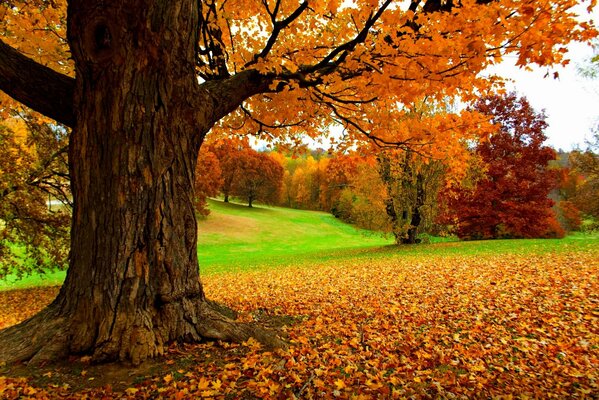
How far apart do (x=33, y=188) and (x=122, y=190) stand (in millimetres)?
9193

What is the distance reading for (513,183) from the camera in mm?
21312

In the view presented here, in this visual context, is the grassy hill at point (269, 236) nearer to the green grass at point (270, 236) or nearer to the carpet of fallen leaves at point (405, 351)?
the green grass at point (270, 236)

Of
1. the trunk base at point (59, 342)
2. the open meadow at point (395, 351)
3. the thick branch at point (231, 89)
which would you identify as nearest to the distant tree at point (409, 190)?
the open meadow at point (395, 351)

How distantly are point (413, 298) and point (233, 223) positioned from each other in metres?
33.8

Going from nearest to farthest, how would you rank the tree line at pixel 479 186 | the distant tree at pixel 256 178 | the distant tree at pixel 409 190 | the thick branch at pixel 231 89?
the thick branch at pixel 231 89, the distant tree at pixel 409 190, the tree line at pixel 479 186, the distant tree at pixel 256 178

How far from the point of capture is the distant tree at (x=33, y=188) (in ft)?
31.3

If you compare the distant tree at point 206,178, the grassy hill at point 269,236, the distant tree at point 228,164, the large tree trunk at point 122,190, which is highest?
the distant tree at point 228,164

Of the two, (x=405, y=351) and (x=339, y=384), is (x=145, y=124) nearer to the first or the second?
(x=339, y=384)

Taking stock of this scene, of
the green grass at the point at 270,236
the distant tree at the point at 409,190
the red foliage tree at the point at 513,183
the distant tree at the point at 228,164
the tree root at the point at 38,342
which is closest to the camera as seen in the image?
the tree root at the point at 38,342

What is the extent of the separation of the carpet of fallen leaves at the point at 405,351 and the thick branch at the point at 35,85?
2750 millimetres

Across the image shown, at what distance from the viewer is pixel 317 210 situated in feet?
213

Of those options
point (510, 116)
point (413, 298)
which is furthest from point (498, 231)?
point (413, 298)

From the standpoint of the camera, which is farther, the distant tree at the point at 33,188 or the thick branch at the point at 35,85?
the distant tree at the point at 33,188

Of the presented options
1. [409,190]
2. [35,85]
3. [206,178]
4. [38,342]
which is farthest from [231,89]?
[206,178]
